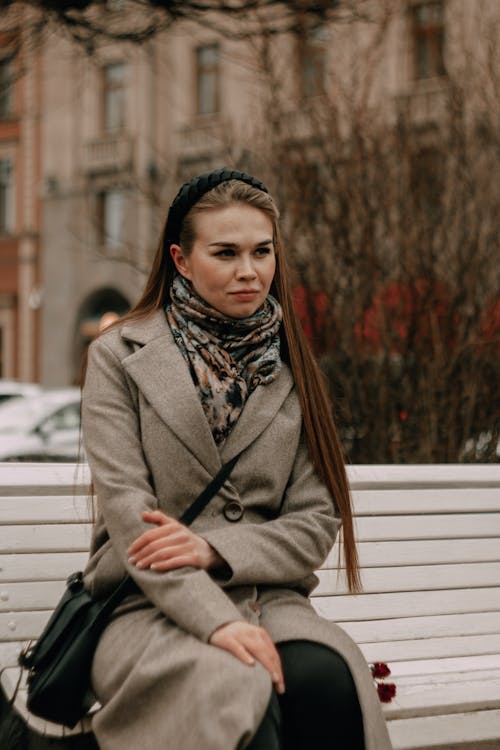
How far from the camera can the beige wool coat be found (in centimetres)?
247

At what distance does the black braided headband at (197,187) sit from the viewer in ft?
9.61

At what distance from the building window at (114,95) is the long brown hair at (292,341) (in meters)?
29.1

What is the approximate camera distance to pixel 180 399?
287cm

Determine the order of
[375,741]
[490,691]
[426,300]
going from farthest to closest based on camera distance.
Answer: [426,300] → [490,691] → [375,741]

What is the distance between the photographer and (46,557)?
3.48 meters

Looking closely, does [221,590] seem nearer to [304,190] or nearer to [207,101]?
[304,190]

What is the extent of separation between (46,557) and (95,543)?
0.58m

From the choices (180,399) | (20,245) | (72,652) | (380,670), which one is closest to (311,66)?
(380,670)

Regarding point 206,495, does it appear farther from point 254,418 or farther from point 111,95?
point 111,95

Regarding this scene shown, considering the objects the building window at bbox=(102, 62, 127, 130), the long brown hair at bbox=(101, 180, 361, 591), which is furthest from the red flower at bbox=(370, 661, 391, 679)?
the building window at bbox=(102, 62, 127, 130)

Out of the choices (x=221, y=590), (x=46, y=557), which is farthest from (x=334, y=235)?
(x=221, y=590)

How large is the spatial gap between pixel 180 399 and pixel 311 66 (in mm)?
5023

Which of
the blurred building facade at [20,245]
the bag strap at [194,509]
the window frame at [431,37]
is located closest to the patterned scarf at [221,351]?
the bag strap at [194,509]

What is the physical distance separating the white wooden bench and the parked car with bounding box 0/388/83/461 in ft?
26.1
